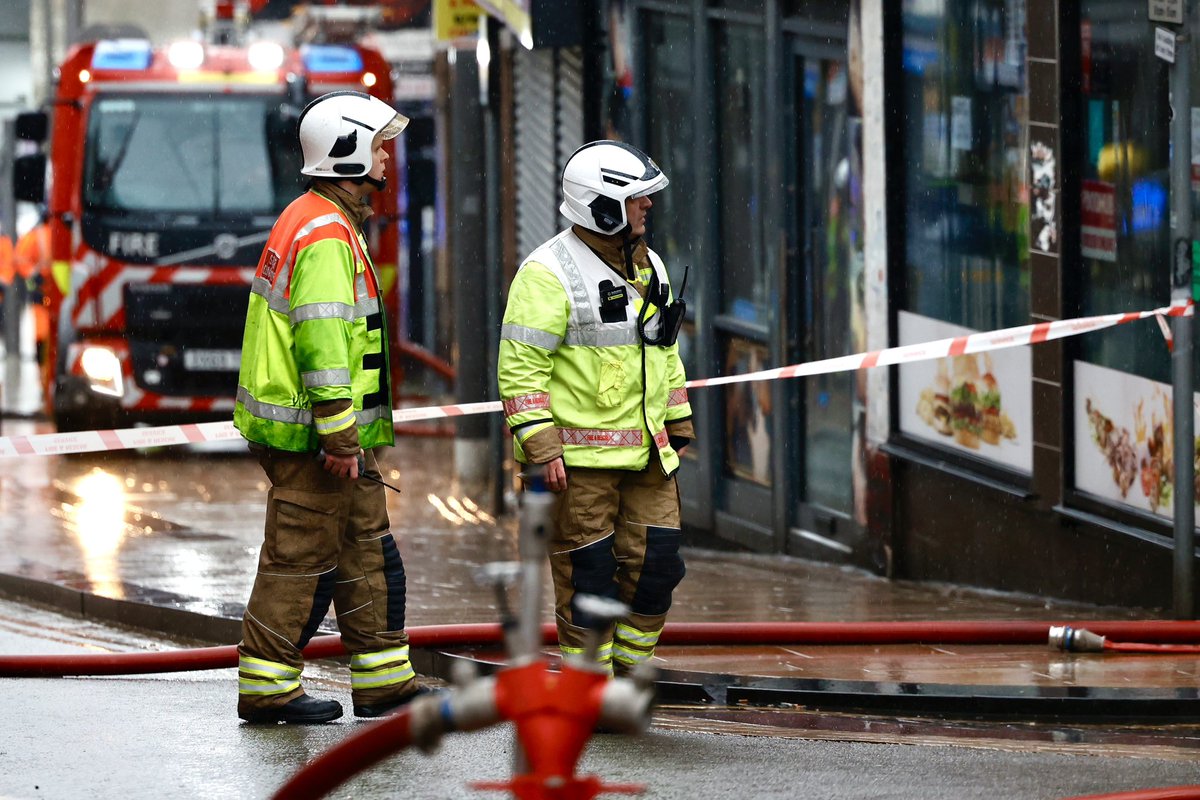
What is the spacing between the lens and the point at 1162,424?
8.54 m

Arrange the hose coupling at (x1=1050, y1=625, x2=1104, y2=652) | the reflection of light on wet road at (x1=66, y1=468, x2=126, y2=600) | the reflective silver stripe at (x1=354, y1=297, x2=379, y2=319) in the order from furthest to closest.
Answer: the reflection of light on wet road at (x1=66, y1=468, x2=126, y2=600)
the hose coupling at (x1=1050, y1=625, x2=1104, y2=652)
the reflective silver stripe at (x1=354, y1=297, x2=379, y2=319)

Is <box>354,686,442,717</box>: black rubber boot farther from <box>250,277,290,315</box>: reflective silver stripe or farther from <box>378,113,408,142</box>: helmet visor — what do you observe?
<box>378,113,408,142</box>: helmet visor

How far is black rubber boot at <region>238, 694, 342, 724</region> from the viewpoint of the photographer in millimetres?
6906

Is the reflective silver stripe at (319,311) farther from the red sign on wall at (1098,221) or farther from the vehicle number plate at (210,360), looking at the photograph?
the vehicle number plate at (210,360)

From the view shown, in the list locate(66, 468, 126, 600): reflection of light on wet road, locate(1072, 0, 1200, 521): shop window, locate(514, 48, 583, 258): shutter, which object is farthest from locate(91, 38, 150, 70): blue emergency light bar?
locate(1072, 0, 1200, 521): shop window

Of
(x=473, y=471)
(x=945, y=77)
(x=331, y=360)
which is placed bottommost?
(x=473, y=471)

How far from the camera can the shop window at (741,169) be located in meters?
11.8

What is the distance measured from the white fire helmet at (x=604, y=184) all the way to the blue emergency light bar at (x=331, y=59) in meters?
10.3

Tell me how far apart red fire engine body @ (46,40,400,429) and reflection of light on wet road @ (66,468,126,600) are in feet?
5.12

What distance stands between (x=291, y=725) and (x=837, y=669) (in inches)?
73.1

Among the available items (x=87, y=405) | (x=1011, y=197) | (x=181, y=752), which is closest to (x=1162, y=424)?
(x=1011, y=197)

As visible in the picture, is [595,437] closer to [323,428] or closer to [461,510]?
[323,428]

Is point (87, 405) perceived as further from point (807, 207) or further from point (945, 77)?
point (945, 77)

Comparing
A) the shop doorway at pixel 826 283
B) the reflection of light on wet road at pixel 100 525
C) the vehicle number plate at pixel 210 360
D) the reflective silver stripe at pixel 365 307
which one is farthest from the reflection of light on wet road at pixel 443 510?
the reflective silver stripe at pixel 365 307
